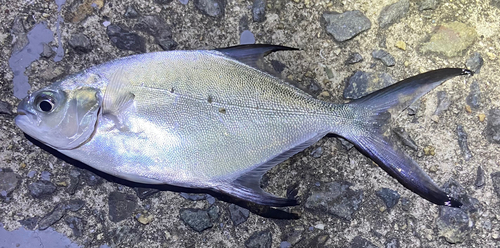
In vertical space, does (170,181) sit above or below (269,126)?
below

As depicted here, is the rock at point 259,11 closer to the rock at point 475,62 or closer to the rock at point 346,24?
the rock at point 346,24

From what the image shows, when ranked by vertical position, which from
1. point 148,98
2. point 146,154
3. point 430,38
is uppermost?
point 430,38

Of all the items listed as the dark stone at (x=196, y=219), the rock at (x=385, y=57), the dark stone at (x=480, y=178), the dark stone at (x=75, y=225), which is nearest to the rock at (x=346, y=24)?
the rock at (x=385, y=57)

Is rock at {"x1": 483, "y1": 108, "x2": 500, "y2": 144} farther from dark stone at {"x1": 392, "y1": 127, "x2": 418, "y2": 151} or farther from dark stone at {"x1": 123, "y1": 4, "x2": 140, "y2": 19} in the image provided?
dark stone at {"x1": 123, "y1": 4, "x2": 140, "y2": 19}

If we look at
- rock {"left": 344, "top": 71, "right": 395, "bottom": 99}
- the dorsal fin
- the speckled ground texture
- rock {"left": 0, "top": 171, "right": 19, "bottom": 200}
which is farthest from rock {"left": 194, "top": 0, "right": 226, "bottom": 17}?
rock {"left": 0, "top": 171, "right": 19, "bottom": 200}

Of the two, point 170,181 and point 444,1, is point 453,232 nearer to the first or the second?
point 444,1

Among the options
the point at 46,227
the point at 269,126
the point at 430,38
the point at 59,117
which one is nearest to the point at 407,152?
the point at 430,38

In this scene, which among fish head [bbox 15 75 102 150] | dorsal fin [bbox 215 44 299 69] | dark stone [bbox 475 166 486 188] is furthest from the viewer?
dark stone [bbox 475 166 486 188]
